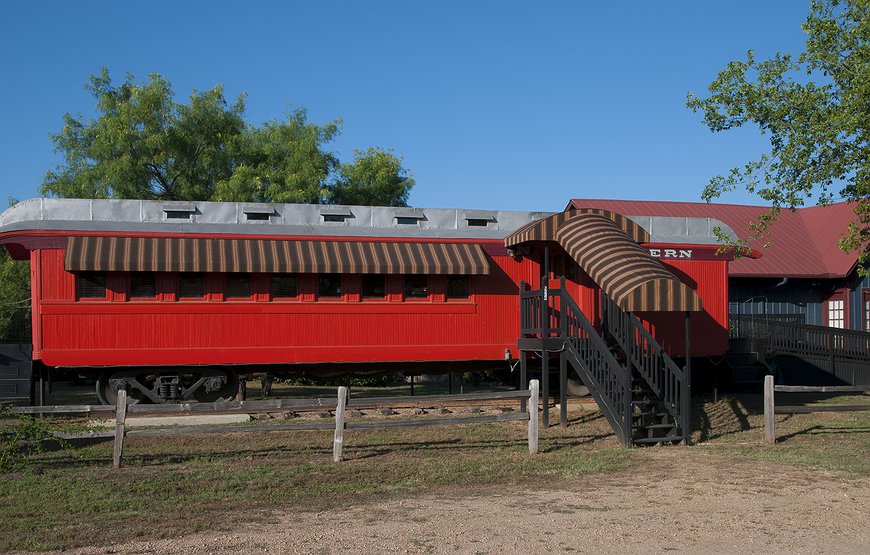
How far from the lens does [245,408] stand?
11.7 metres

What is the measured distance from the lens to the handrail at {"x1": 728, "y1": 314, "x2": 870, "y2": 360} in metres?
22.5

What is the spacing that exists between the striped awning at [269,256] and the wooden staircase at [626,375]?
6.86 ft

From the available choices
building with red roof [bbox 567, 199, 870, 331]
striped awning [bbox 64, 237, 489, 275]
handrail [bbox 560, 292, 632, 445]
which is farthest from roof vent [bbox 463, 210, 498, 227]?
building with red roof [bbox 567, 199, 870, 331]

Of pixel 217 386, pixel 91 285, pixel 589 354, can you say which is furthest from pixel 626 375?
pixel 91 285

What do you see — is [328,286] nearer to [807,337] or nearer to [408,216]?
[408,216]

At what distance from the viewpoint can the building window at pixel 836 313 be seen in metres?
26.9

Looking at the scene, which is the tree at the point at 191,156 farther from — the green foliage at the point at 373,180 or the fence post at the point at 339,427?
the fence post at the point at 339,427

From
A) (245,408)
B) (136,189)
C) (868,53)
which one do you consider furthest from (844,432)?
(136,189)

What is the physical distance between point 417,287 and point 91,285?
18.0ft

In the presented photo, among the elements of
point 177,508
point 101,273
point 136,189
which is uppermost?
point 136,189

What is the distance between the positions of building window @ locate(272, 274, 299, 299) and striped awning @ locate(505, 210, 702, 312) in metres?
3.82

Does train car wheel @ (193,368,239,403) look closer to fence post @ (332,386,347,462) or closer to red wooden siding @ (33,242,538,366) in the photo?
red wooden siding @ (33,242,538,366)

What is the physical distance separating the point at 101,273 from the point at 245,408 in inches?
A: 188

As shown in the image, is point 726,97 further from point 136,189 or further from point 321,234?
point 136,189
